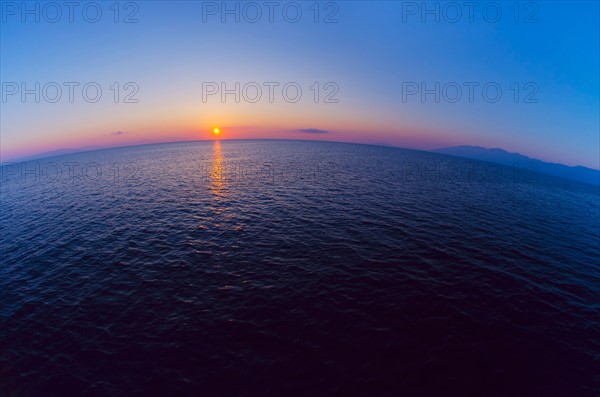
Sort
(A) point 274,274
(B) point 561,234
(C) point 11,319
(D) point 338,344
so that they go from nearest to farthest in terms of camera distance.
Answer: (D) point 338,344, (C) point 11,319, (A) point 274,274, (B) point 561,234

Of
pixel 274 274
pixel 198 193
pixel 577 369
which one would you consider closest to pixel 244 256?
pixel 274 274

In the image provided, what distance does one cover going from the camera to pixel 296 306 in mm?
21797

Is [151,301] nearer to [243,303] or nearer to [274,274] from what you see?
[243,303]

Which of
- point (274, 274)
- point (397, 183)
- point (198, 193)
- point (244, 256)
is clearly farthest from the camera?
point (397, 183)

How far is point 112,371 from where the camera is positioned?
53.6 feet

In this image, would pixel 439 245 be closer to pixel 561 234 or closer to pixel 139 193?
pixel 561 234

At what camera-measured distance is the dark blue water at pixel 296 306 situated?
1592 cm

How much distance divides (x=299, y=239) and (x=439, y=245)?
20703 millimetres

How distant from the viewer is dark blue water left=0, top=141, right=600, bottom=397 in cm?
1592

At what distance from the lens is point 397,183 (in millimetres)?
76125

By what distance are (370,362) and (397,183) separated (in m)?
67.6

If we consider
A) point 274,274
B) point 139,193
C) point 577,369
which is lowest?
point 577,369

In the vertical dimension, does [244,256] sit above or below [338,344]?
above

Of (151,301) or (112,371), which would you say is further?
(151,301)
